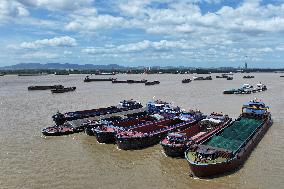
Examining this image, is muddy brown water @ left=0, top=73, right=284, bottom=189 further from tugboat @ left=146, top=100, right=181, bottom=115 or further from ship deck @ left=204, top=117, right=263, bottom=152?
tugboat @ left=146, top=100, right=181, bottom=115

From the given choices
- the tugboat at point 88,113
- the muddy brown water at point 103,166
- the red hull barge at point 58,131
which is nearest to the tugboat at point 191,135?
the muddy brown water at point 103,166

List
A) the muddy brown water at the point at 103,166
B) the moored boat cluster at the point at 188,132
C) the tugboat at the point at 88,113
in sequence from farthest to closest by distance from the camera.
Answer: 1. the tugboat at the point at 88,113
2. the moored boat cluster at the point at 188,132
3. the muddy brown water at the point at 103,166

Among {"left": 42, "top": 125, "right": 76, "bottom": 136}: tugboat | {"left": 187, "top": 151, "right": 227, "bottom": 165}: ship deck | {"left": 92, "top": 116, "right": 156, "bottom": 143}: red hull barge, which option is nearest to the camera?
{"left": 187, "top": 151, "right": 227, "bottom": 165}: ship deck

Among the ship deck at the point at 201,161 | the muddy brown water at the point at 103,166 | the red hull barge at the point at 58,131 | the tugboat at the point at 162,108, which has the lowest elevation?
the muddy brown water at the point at 103,166

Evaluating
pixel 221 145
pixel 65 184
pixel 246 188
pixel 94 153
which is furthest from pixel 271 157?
pixel 65 184

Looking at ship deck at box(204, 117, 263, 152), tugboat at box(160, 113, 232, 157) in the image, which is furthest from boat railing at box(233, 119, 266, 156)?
tugboat at box(160, 113, 232, 157)

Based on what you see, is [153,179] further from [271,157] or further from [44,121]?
[44,121]

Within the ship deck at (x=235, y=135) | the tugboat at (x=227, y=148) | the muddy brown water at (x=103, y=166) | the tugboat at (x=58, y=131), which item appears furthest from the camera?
the tugboat at (x=58, y=131)

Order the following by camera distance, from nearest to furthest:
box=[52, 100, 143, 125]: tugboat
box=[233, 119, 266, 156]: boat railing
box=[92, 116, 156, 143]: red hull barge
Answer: box=[233, 119, 266, 156]: boat railing
box=[92, 116, 156, 143]: red hull barge
box=[52, 100, 143, 125]: tugboat

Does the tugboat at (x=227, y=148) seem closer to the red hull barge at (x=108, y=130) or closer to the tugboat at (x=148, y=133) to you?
the tugboat at (x=148, y=133)

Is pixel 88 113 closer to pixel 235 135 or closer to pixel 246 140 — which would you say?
pixel 235 135
